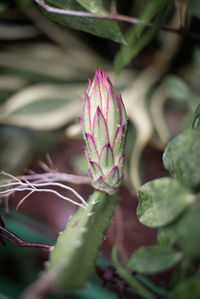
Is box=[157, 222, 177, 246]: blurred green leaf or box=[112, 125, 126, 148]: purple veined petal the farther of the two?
box=[112, 125, 126, 148]: purple veined petal

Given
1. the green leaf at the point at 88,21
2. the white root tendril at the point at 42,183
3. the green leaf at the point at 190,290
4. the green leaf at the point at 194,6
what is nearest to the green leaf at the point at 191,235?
the green leaf at the point at 190,290

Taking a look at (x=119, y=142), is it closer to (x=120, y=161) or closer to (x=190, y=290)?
(x=120, y=161)

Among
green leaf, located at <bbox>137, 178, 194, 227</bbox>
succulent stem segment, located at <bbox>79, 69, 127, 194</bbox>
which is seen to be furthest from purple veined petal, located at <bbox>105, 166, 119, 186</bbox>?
green leaf, located at <bbox>137, 178, 194, 227</bbox>

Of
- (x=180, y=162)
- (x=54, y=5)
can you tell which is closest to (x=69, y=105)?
(x=54, y=5)

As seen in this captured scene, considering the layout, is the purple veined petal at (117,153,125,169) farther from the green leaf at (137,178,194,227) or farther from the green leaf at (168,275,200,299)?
the green leaf at (168,275,200,299)

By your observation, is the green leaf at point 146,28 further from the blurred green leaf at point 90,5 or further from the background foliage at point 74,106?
the blurred green leaf at point 90,5

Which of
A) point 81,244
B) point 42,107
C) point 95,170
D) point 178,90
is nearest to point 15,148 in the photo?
point 42,107
